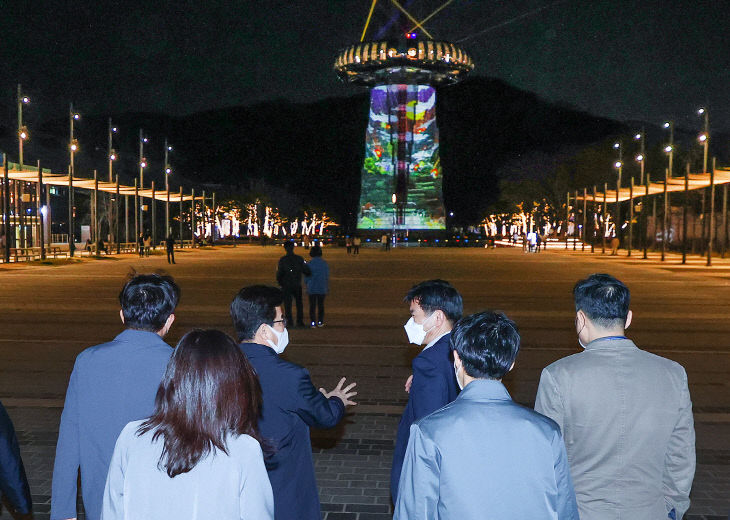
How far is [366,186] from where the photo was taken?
93.9 m

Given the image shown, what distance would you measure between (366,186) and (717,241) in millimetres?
47971

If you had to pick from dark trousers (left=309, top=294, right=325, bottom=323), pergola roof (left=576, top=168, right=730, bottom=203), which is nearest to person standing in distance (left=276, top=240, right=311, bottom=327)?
dark trousers (left=309, top=294, right=325, bottom=323)

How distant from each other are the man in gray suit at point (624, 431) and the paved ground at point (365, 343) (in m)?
2.49

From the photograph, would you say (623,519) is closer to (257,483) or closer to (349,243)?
(257,483)

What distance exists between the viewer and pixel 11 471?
149 inches

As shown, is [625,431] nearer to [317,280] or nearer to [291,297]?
[317,280]

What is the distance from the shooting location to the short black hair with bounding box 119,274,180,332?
3943 mm

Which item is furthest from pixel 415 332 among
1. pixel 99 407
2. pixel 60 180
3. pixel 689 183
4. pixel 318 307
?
pixel 60 180

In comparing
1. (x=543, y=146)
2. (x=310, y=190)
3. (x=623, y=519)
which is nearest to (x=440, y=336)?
(x=623, y=519)

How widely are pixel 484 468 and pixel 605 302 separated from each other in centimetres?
131

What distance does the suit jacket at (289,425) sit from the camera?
3691mm

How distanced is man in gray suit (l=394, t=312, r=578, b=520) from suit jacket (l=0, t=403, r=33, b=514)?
6.71ft

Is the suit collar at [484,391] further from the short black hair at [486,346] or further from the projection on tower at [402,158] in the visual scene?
the projection on tower at [402,158]

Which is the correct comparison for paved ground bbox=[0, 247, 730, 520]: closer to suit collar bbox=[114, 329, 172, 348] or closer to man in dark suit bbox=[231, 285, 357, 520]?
man in dark suit bbox=[231, 285, 357, 520]
